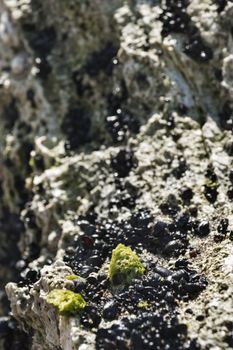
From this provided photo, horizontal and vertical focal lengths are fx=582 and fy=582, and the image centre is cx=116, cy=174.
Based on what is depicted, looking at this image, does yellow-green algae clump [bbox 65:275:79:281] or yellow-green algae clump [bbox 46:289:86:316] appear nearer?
yellow-green algae clump [bbox 46:289:86:316]

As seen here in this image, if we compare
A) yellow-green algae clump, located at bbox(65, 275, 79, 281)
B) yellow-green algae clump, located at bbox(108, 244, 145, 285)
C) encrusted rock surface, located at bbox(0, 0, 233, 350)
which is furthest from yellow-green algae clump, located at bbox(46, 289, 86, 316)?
yellow-green algae clump, located at bbox(108, 244, 145, 285)

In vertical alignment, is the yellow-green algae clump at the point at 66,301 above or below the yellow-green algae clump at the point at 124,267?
below

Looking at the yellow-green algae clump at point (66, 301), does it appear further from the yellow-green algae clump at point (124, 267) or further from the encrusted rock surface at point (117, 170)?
the yellow-green algae clump at point (124, 267)

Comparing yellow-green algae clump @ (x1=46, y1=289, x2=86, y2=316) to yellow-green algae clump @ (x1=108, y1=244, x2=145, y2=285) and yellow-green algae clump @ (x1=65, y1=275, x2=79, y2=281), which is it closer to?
yellow-green algae clump @ (x1=65, y1=275, x2=79, y2=281)

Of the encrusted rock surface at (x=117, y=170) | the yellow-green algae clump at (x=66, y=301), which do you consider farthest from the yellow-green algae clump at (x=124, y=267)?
the yellow-green algae clump at (x=66, y=301)

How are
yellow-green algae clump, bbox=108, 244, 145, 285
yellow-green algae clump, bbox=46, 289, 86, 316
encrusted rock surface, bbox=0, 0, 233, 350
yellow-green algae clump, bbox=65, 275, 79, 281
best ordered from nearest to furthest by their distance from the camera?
encrusted rock surface, bbox=0, 0, 233, 350
yellow-green algae clump, bbox=46, 289, 86, 316
yellow-green algae clump, bbox=108, 244, 145, 285
yellow-green algae clump, bbox=65, 275, 79, 281

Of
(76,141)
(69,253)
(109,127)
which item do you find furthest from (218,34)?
(69,253)
